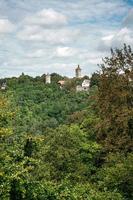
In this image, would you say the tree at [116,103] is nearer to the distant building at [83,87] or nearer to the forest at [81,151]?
the forest at [81,151]

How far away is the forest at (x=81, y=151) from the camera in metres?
21.3

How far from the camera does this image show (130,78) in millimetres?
35438

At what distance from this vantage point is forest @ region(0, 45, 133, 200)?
21.3 m

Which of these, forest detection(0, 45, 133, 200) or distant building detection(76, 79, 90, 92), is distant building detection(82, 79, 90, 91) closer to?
distant building detection(76, 79, 90, 92)

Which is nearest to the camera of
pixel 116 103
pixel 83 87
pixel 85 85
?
pixel 116 103

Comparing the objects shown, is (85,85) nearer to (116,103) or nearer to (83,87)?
(83,87)

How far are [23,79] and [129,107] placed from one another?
95.8 m

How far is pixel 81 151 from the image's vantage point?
36.1 m

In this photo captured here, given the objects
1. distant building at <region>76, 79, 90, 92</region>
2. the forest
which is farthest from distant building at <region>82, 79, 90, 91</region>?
the forest

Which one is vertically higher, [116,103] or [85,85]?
[85,85]

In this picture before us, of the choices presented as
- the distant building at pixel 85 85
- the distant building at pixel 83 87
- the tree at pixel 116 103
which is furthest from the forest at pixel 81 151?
the distant building at pixel 85 85

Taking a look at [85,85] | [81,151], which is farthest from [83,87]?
[81,151]

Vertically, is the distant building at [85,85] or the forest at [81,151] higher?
the distant building at [85,85]

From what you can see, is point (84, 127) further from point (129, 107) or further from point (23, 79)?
point (23, 79)
